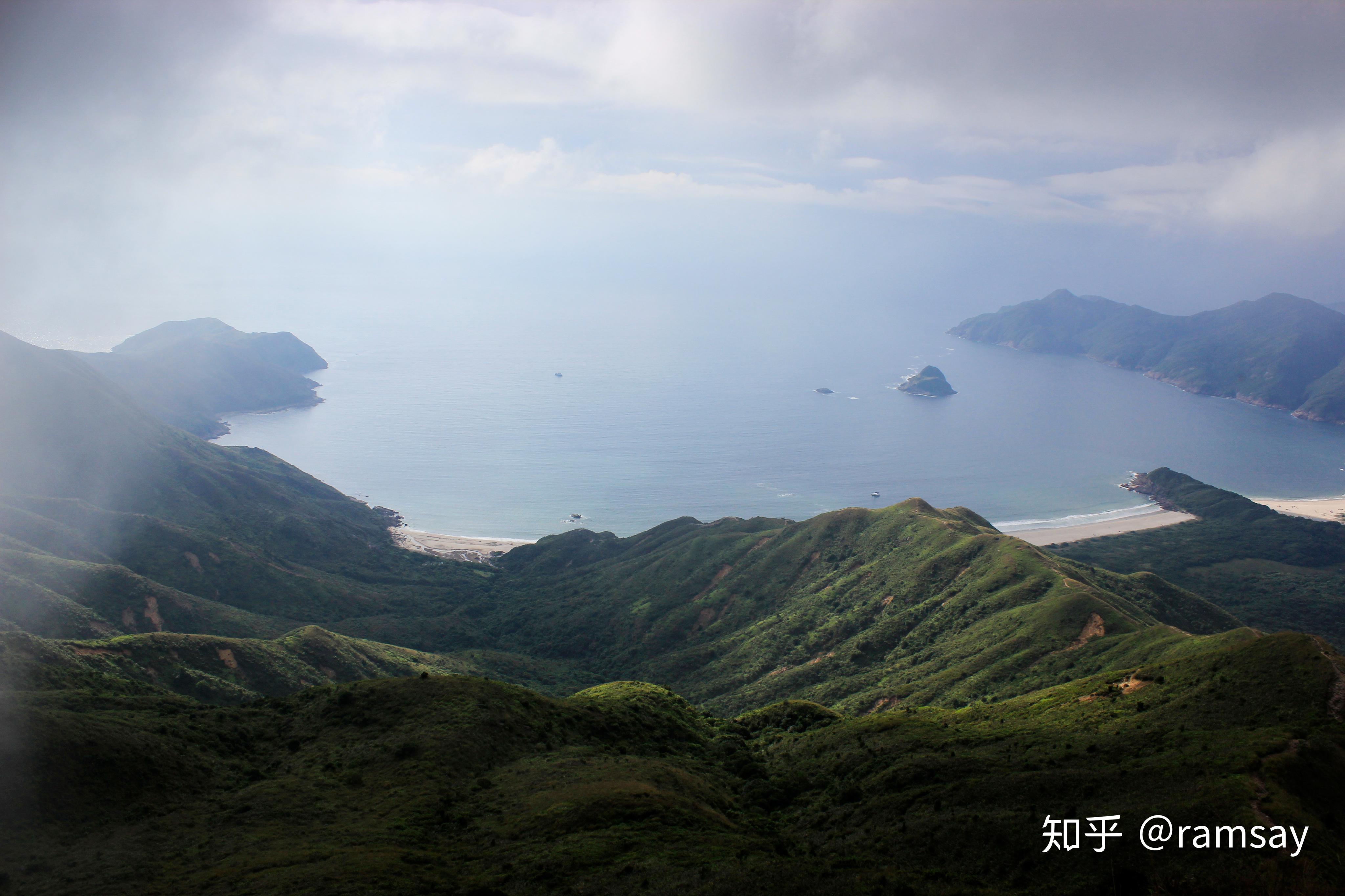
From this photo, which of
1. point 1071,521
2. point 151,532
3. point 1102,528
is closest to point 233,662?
point 151,532

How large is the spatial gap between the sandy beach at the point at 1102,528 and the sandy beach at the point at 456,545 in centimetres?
11887

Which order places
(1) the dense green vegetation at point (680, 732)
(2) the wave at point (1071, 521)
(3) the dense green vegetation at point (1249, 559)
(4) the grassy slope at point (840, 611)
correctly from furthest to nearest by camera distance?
(2) the wave at point (1071, 521) < (3) the dense green vegetation at point (1249, 559) < (4) the grassy slope at point (840, 611) < (1) the dense green vegetation at point (680, 732)

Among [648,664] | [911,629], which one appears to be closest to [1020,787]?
[911,629]

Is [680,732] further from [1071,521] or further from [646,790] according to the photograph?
[1071,521]

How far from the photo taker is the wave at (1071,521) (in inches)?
7269

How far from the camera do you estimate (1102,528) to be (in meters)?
184

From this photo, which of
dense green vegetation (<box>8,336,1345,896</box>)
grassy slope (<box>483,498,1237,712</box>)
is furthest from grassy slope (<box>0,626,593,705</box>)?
grassy slope (<box>483,498,1237,712</box>)

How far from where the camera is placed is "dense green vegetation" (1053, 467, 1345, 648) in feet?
429

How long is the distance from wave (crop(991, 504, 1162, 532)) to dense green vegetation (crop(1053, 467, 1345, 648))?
1189 cm

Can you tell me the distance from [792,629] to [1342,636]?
9954 centimetres

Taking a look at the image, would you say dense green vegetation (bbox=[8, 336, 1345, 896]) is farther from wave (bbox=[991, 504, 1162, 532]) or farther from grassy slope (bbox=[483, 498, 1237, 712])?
wave (bbox=[991, 504, 1162, 532])

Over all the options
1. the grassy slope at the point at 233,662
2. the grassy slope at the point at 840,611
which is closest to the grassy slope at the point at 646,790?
the grassy slope at the point at 233,662

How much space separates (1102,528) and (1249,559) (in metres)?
31.0

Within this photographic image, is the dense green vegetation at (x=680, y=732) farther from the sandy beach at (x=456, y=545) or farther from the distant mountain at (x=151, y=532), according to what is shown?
the sandy beach at (x=456, y=545)
